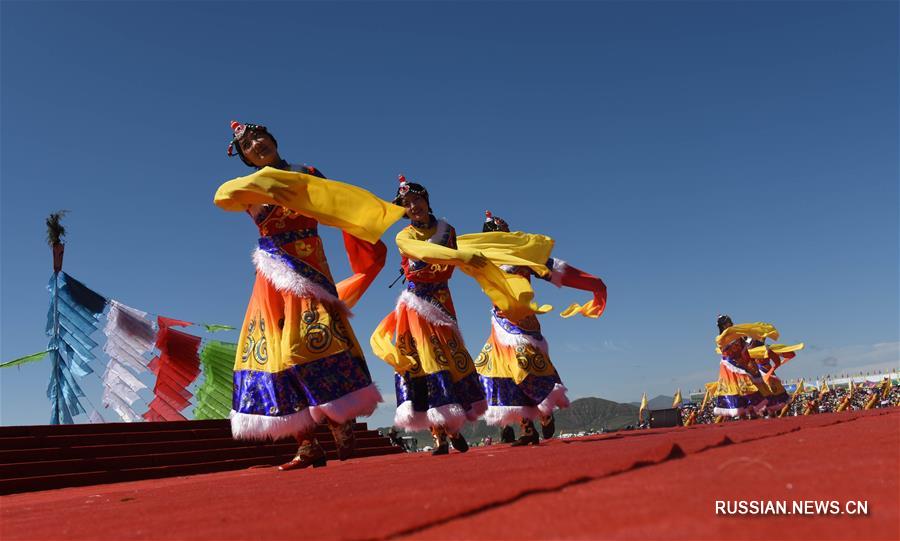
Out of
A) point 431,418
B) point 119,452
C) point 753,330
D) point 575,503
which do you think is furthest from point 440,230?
point 753,330

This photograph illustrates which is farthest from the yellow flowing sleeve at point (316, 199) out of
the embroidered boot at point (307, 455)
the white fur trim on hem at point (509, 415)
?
the white fur trim on hem at point (509, 415)

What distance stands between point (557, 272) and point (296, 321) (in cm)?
475

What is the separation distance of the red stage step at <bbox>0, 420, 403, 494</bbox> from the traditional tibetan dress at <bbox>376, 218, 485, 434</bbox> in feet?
9.54

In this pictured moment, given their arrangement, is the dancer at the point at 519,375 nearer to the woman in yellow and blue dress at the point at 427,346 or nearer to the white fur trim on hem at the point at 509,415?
the white fur trim on hem at the point at 509,415

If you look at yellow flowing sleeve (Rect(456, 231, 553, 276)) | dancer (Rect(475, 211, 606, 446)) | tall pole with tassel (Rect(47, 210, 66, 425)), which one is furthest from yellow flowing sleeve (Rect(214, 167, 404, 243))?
tall pole with tassel (Rect(47, 210, 66, 425))

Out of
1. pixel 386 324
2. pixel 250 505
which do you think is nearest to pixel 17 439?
pixel 386 324

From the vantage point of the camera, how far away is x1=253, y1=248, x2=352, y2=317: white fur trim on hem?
208 inches

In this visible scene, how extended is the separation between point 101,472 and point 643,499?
7.43m

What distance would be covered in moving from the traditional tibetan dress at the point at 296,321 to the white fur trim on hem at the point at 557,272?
3.96 meters

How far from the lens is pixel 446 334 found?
7.41 meters

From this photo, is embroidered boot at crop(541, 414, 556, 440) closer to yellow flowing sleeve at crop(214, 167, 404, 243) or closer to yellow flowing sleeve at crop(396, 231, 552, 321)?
yellow flowing sleeve at crop(396, 231, 552, 321)

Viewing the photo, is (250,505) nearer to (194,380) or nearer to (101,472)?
(101,472)

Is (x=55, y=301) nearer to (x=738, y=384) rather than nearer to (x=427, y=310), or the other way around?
(x=427, y=310)

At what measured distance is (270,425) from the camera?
195 inches
